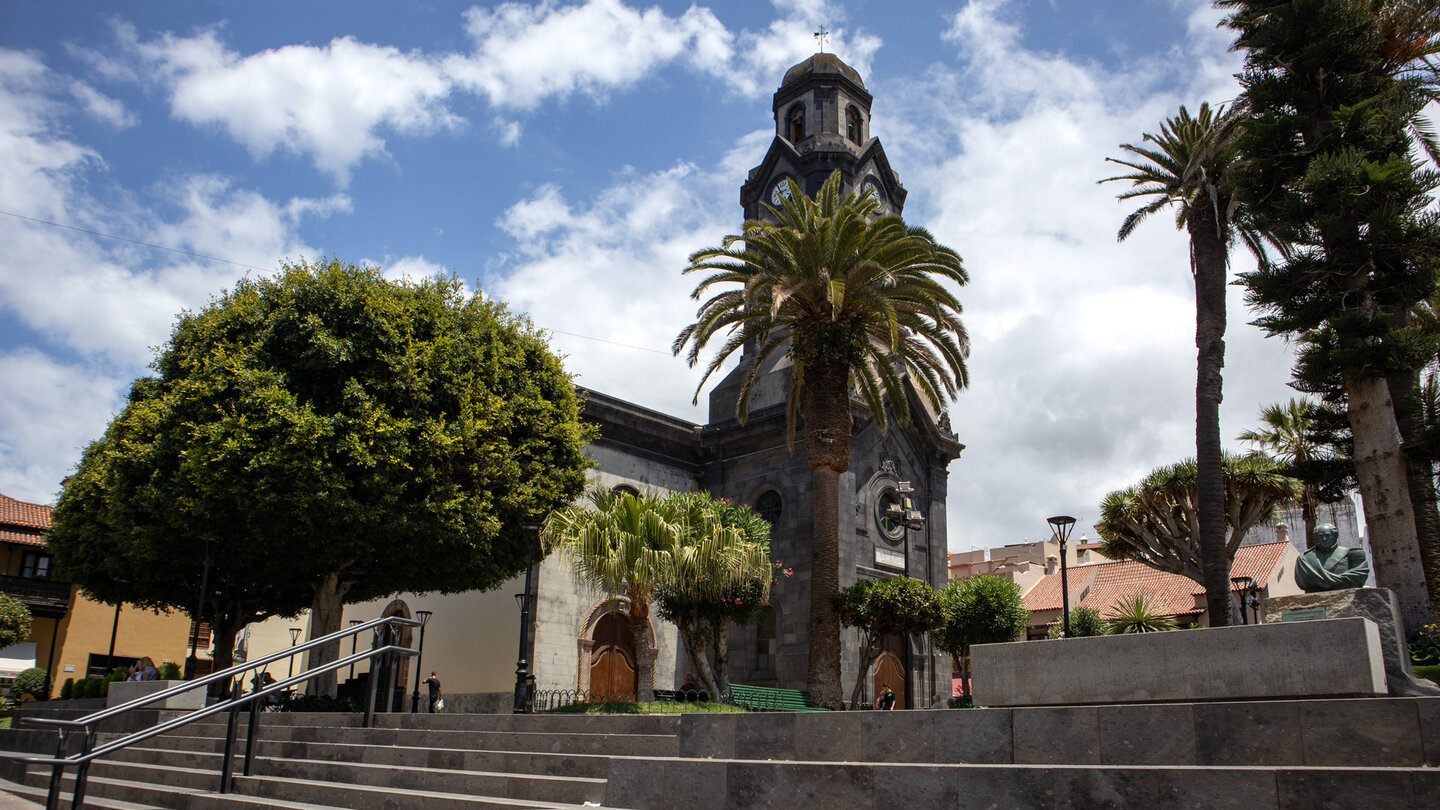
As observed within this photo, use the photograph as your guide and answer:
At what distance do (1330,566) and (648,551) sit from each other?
10.6m

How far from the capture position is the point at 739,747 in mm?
9109

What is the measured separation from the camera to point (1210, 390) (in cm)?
1914

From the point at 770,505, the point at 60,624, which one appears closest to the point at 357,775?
the point at 770,505

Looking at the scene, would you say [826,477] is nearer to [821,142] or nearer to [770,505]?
[770,505]

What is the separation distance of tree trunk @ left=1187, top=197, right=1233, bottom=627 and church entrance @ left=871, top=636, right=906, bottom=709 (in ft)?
30.9

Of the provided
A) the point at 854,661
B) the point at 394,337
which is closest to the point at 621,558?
the point at 394,337

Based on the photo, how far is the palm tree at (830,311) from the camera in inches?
770

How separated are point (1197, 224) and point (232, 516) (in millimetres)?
20826

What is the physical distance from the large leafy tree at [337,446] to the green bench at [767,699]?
5845 mm

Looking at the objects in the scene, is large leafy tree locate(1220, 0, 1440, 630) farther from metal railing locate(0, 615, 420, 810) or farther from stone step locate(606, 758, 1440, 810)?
metal railing locate(0, 615, 420, 810)

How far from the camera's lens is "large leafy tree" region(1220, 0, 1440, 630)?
16.9m

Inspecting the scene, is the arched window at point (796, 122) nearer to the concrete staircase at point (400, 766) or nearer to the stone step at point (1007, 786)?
the concrete staircase at point (400, 766)

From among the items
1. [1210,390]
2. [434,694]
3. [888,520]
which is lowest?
[434,694]

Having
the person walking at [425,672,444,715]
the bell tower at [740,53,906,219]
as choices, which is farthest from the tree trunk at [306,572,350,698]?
the bell tower at [740,53,906,219]
